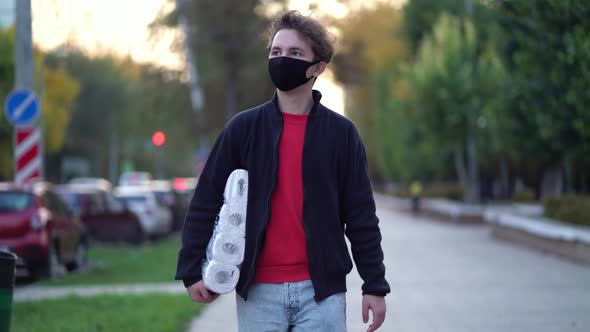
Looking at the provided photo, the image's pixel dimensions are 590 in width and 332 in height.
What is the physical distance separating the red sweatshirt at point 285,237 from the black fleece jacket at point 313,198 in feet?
0.12

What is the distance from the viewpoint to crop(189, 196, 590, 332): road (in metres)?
10.7

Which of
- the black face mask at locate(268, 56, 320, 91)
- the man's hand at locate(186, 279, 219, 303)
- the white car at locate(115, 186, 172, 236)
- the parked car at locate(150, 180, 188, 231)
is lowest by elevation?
the parked car at locate(150, 180, 188, 231)

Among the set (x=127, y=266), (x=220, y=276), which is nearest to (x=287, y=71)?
(x=220, y=276)

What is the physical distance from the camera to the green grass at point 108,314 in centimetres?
1072

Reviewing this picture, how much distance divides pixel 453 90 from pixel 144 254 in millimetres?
20255

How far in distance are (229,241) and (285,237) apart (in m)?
0.23

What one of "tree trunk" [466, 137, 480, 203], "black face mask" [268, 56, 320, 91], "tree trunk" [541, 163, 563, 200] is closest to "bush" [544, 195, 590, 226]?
"tree trunk" [541, 163, 563, 200]

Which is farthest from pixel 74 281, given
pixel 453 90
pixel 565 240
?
pixel 453 90

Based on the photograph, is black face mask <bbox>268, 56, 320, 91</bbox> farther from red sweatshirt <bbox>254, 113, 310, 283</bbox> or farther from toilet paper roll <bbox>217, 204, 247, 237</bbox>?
toilet paper roll <bbox>217, 204, 247, 237</bbox>

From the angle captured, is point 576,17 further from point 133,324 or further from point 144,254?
point 133,324

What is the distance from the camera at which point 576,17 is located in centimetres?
Result: 2089

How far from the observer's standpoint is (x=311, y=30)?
4.81 metres

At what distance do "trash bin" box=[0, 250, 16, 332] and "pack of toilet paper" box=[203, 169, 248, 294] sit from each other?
1907 millimetres

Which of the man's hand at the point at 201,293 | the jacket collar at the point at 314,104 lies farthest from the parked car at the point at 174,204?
the man's hand at the point at 201,293
